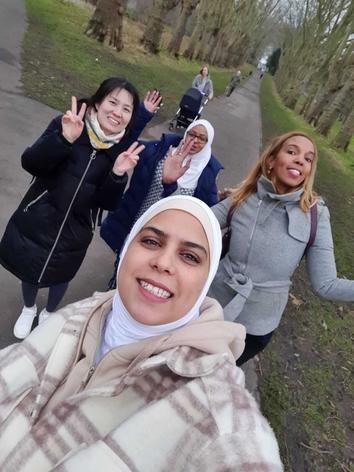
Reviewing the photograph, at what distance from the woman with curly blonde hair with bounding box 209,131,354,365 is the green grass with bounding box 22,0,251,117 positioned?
586cm

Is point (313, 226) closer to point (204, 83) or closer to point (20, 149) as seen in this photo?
point (20, 149)

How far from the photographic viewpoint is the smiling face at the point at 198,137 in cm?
310

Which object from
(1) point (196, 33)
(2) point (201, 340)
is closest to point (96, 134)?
(2) point (201, 340)

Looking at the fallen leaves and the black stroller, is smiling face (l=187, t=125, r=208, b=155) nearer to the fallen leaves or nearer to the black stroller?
the fallen leaves

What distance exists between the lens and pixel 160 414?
1040 mm

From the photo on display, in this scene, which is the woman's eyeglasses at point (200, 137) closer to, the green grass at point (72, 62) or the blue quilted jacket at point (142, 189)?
the blue quilted jacket at point (142, 189)

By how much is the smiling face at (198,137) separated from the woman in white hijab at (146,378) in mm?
1751

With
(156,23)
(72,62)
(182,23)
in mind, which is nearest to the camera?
(72,62)

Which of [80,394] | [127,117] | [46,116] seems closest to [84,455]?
[80,394]

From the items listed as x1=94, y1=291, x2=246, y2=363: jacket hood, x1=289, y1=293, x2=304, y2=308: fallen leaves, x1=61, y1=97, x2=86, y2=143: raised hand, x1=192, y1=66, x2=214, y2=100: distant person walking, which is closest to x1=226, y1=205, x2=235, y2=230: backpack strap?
x1=61, y1=97, x2=86, y2=143: raised hand

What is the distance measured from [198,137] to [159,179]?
55 centimetres

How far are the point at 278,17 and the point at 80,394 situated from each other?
61003 millimetres

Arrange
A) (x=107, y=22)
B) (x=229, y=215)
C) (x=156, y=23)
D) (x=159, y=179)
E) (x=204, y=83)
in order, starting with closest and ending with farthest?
1. (x=229, y=215)
2. (x=159, y=179)
3. (x=204, y=83)
4. (x=107, y=22)
5. (x=156, y=23)

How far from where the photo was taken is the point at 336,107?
19.3m
